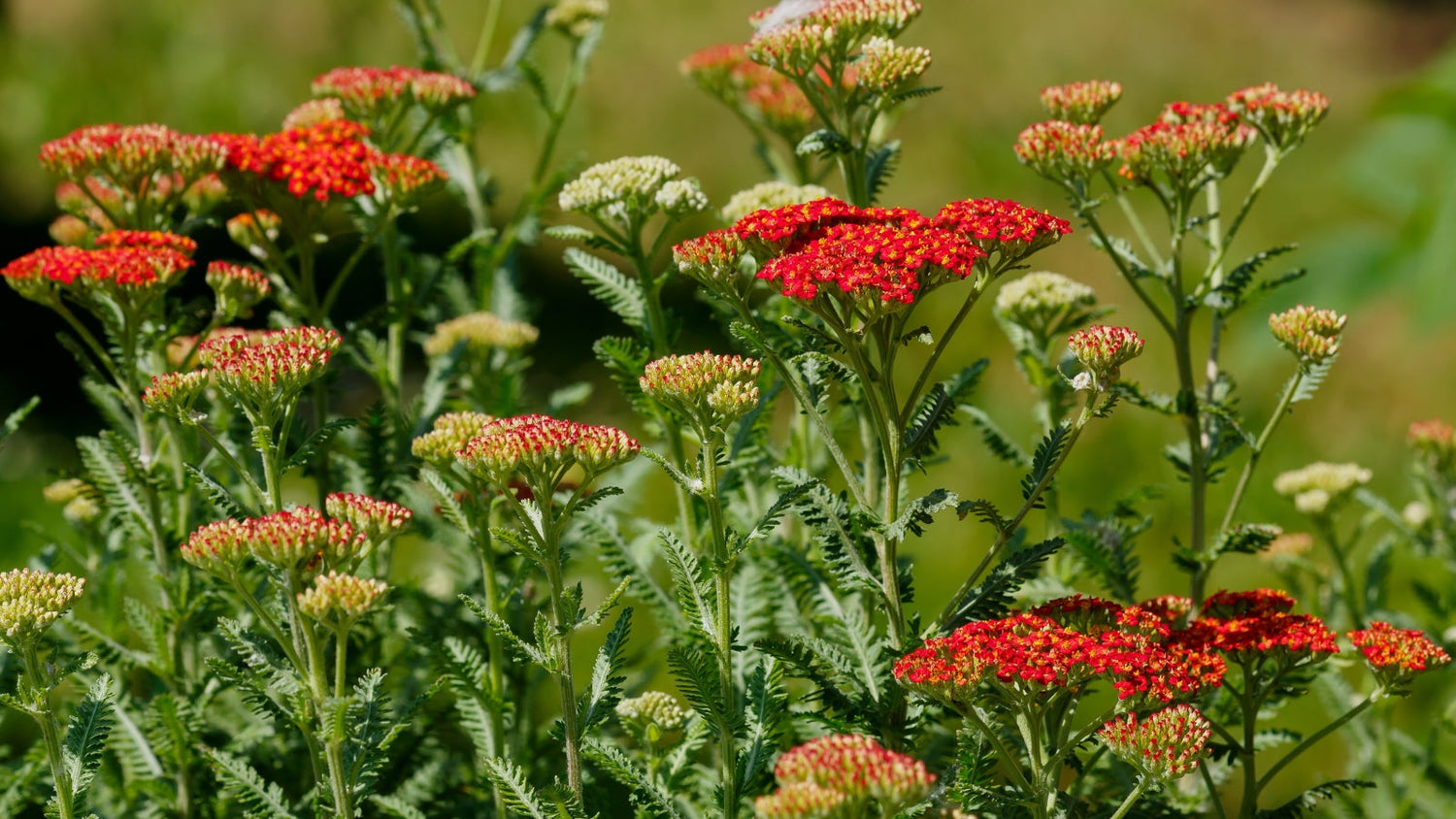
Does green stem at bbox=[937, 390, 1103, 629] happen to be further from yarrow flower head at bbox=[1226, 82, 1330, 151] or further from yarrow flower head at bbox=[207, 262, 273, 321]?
yarrow flower head at bbox=[207, 262, 273, 321]

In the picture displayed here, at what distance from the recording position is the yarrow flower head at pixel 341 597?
7.54ft

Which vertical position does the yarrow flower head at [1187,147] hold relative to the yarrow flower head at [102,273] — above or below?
above

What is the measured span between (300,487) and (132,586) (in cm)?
94

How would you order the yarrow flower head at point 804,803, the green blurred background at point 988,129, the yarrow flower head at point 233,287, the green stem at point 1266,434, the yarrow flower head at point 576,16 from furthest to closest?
the green blurred background at point 988,129 < the yarrow flower head at point 576,16 < the yarrow flower head at point 233,287 < the green stem at point 1266,434 < the yarrow flower head at point 804,803

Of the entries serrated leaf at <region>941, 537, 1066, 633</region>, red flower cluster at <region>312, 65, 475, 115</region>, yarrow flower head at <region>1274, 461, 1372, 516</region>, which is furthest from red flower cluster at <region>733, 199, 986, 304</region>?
yarrow flower head at <region>1274, 461, 1372, 516</region>

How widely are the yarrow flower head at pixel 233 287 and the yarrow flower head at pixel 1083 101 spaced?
1847 mm

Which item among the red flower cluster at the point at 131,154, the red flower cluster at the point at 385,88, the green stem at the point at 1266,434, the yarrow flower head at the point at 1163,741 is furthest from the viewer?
the red flower cluster at the point at 385,88

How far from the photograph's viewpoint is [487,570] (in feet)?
9.69

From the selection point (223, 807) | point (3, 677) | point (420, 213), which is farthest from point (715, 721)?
point (420, 213)

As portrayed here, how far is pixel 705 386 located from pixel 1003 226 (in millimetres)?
607

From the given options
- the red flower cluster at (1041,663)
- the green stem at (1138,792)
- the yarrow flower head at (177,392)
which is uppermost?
the yarrow flower head at (177,392)

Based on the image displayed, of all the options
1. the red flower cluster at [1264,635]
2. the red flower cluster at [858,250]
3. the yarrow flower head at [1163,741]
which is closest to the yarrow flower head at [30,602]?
the red flower cluster at [858,250]

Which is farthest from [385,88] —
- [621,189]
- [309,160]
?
[621,189]

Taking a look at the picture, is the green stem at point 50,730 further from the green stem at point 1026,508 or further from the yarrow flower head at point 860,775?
the green stem at point 1026,508
